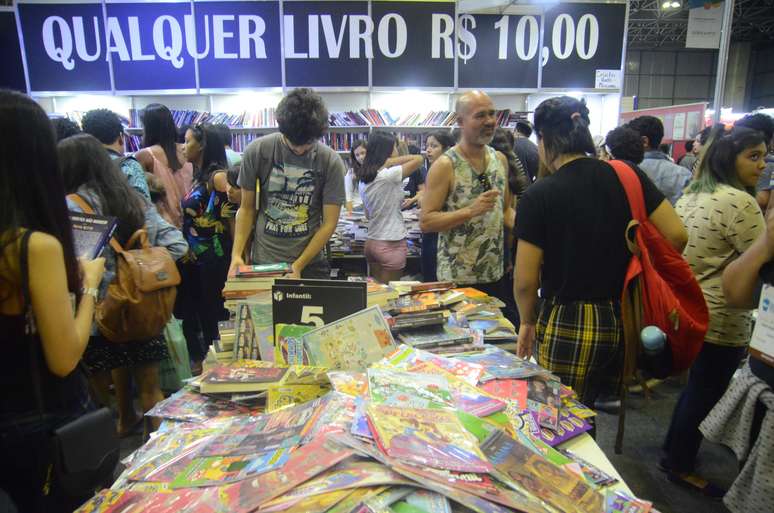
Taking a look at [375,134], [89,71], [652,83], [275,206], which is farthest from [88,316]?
[652,83]

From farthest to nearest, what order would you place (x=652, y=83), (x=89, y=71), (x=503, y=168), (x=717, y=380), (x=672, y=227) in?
(x=652, y=83)
(x=89, y=71)
(x=503, y=168)
(x=717, y=380)
(x=672, y=227)

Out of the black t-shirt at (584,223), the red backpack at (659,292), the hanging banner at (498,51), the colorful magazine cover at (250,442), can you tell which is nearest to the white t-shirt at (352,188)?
the hanging banner at (498,51)

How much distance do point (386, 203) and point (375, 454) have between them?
2.73 m

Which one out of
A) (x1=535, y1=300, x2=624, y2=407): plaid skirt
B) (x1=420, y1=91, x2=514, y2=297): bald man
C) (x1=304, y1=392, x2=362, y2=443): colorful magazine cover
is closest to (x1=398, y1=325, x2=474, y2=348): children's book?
(x1=535, y1=300, x2=624, y2=407): plaid skirt

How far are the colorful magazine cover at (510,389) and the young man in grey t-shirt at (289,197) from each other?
3.81ft

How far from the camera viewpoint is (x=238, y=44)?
5.73 metres

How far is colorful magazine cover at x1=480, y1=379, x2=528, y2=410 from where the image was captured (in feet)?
3.91

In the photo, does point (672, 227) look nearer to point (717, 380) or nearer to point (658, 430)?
point (717, 380)

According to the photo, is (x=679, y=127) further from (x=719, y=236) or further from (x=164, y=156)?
(x=164, y=156)

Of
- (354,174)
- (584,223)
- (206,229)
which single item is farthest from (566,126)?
(354,174)

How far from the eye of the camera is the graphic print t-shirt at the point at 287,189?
222cm

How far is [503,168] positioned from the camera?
246cm

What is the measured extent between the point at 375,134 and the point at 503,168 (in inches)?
53.8

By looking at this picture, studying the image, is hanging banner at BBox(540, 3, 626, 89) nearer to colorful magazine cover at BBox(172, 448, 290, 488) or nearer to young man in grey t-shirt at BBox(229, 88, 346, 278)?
young man in grey t-shirt at BBox(229, 88, 346, 278)
